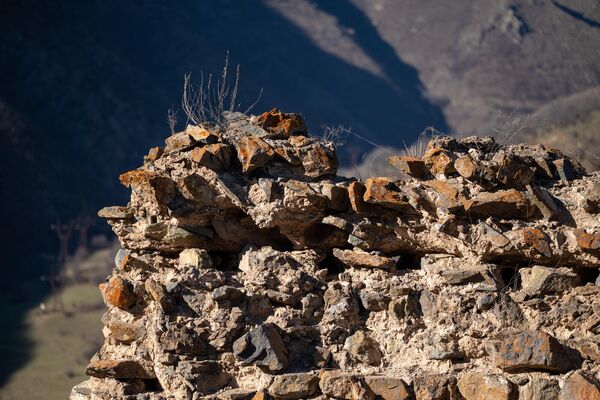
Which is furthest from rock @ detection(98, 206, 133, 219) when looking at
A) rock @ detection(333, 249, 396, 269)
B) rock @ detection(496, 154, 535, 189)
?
rock @ detection(496, 154, 535, 189)

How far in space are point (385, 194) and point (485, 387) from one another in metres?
1.29

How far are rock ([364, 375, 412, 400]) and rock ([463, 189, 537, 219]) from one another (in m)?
1.09

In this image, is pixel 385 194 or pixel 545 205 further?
pixel 385 194

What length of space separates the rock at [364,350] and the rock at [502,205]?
954 millimetres

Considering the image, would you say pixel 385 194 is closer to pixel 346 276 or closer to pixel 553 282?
pixel 346 276

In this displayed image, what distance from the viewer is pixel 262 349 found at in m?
5.36

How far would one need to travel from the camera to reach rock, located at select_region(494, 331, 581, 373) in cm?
504

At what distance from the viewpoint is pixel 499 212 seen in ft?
18.2

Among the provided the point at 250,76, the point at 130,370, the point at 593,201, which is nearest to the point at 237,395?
the point at 130,370

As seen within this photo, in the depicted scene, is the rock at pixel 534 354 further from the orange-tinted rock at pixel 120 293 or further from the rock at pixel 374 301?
the orange-tinted rock at pixel 120 293

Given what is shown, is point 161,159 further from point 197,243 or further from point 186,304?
point 186,304

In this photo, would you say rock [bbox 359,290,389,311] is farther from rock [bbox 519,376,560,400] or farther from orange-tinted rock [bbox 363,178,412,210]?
rock [bbox 519,376,560,400]

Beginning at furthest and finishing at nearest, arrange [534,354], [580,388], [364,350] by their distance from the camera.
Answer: [364,350], [534,354], [580,388]

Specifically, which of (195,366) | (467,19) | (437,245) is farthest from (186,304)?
(467,19)
